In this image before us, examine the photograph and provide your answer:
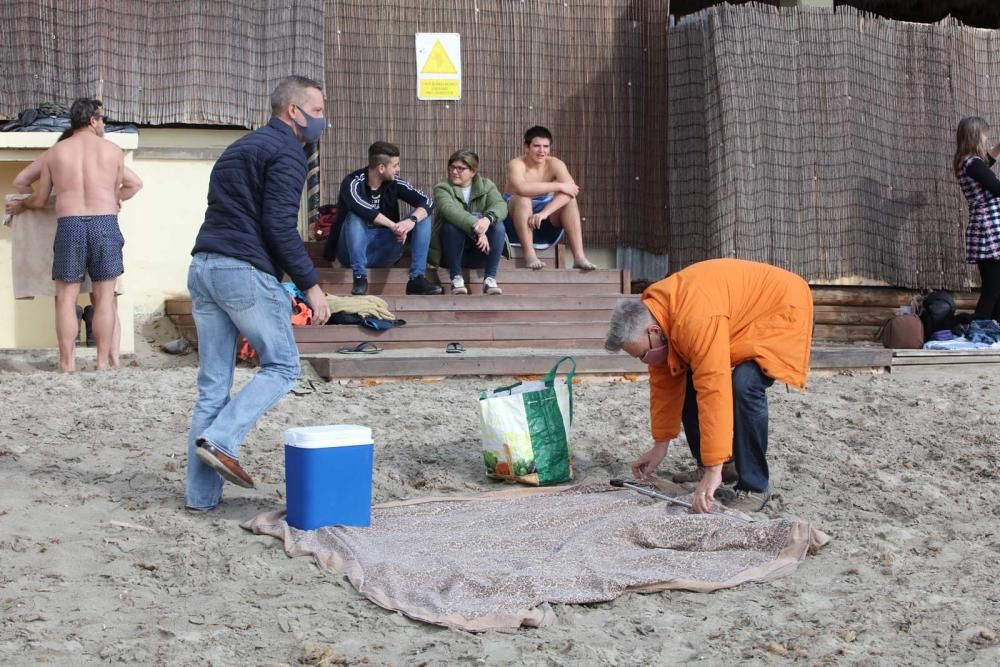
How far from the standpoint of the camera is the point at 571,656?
3.83 meters

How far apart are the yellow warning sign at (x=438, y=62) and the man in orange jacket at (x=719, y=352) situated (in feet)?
18.7

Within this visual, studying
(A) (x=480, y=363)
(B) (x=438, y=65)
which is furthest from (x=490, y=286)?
(B) (x=438, y=65)

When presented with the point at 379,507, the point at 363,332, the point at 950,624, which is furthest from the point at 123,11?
the point at 950,624

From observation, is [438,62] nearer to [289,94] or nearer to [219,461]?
[289,94]

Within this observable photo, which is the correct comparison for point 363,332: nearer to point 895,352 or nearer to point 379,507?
point 379,507

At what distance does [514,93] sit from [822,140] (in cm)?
269

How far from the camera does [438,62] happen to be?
10523 mm

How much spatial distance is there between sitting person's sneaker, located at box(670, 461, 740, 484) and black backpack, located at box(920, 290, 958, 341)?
4.07 metres

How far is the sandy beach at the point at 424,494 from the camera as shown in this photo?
3.89 m

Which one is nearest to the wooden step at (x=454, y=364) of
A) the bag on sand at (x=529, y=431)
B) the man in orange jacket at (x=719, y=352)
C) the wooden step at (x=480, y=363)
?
the wooden step at (x=480, y=363)

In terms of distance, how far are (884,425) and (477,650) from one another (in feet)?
12.3

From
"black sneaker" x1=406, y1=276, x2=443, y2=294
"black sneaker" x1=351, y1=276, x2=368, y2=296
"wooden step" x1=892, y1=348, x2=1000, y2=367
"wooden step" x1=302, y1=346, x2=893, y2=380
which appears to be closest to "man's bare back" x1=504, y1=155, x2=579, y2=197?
"black sneaker" x1=406, y1=276, x2=443, y2=294

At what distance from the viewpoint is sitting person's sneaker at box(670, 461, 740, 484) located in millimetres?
5809

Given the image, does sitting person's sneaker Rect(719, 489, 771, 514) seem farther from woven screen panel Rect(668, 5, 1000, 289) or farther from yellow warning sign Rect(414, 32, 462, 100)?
yellow warning sign Rect(414, 32, 462, 100)
